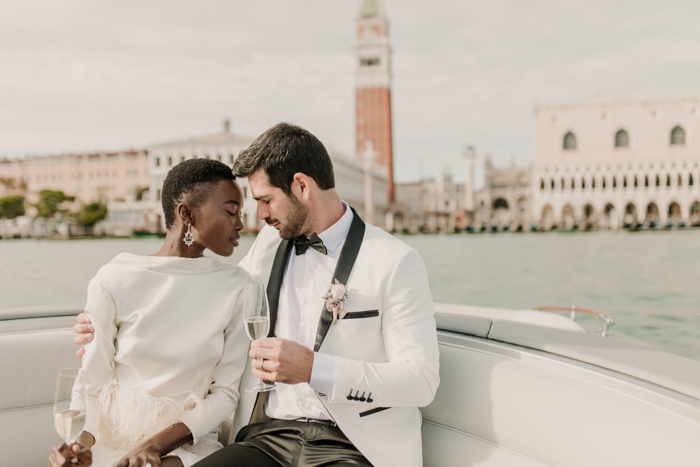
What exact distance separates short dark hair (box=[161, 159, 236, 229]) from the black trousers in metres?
0.73

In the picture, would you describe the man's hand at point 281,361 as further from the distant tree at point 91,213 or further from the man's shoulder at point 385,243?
the distant tree at point 91,213

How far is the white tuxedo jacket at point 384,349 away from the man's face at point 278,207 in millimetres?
175

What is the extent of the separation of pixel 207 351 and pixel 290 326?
26 cm

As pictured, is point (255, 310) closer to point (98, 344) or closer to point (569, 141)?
point (98, 344)

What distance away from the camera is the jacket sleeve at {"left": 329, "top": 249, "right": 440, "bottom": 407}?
130 centimetres

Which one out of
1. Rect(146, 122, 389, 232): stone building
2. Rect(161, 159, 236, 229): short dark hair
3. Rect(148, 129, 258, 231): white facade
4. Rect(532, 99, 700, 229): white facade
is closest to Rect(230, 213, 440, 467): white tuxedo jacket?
Rect(161, 159, 236, 229): short dark hair

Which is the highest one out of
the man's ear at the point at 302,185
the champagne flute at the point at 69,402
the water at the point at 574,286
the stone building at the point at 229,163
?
the stone building at the point at 229,163

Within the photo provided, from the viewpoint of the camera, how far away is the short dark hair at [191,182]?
Answer: 4.97 feet

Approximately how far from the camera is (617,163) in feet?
163

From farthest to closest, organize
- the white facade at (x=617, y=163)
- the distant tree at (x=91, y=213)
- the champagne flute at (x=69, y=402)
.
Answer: the distant tree at (x=91, y=213) → the white facade at (x=617, y=163) → the champagne flute at (x=69, y=402)

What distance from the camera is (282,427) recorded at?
58.9 inches

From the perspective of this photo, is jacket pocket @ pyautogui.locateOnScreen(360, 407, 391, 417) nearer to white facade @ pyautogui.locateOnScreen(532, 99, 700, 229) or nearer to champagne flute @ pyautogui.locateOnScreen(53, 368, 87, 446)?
champagne flute @ pyautogui.locateOnScreen(53, 368, 87, 446)

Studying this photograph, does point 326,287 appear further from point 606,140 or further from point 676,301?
point 606,140

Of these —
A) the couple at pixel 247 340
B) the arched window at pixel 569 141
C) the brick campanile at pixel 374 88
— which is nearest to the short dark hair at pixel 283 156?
the couple at pixel 247 340
